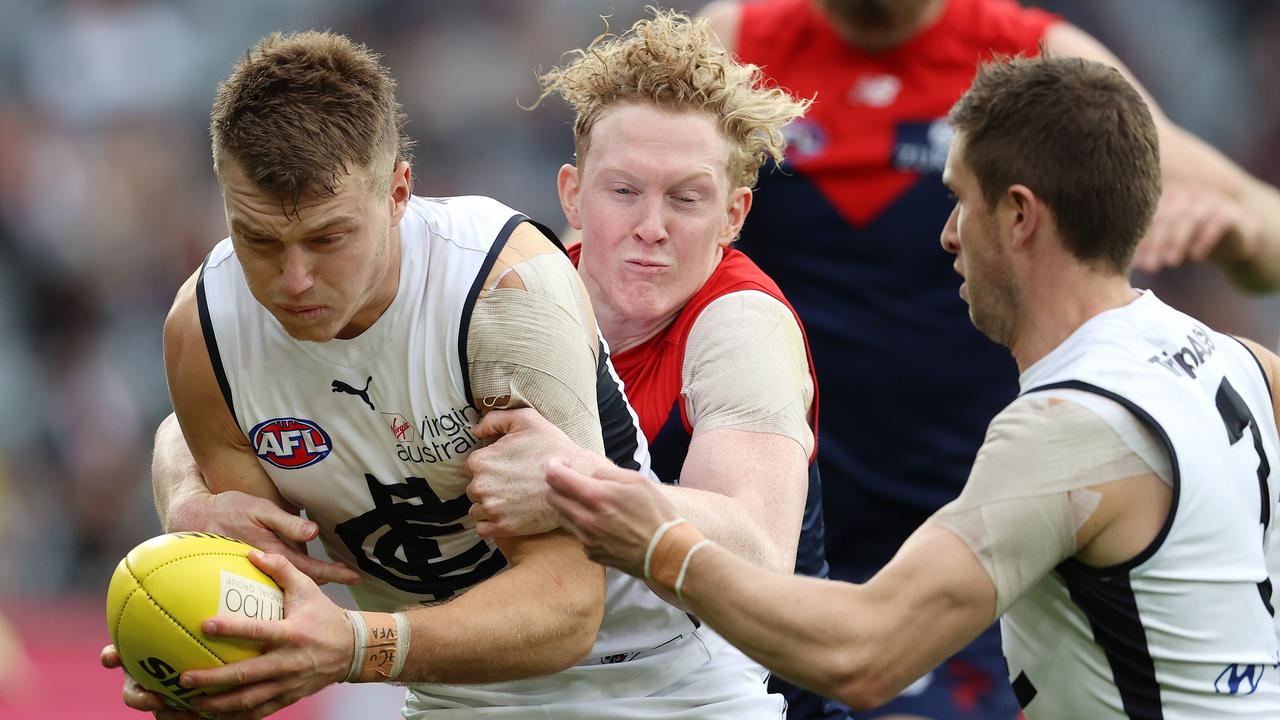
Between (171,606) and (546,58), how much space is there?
985 cm

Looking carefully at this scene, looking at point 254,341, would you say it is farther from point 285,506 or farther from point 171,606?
point 171,606

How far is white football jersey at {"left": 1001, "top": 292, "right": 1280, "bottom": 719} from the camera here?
3.21 m

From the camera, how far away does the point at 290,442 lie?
13.0ft

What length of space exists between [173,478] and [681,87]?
1.82 meters

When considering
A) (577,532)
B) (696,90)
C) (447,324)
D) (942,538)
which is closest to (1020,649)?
(942,538)

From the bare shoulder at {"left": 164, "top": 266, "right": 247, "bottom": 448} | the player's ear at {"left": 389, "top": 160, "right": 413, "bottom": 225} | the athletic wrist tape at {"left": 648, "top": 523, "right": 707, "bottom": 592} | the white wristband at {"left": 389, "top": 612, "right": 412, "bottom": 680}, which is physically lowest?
the white wristband at {"left": 389, "top": 612, "right": 412, "bottom": 680}

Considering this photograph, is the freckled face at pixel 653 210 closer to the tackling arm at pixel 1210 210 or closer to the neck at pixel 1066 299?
the neck at pixel 1066 299

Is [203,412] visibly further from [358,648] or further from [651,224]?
[651,224]

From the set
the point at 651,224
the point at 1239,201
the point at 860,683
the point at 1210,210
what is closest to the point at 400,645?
the point at 860,683

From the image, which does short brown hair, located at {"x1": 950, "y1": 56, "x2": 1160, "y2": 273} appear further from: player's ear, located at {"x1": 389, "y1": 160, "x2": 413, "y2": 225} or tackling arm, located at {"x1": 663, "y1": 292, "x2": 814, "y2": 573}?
player's ear, located at {"x1": 389, "y1": 160, "x2": 413, "y2": 225}

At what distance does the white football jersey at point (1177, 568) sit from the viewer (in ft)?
10.5

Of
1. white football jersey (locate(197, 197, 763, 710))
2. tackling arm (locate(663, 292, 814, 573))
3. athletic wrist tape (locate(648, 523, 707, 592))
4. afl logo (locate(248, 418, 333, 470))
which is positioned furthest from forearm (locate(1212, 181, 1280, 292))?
afl logo (locate(248, 418, 333, 470))

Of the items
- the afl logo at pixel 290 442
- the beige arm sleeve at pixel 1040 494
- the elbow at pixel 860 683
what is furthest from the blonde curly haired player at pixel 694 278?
the afl logo at pixel 290 442

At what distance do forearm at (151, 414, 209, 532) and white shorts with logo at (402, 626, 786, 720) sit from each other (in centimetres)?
93
